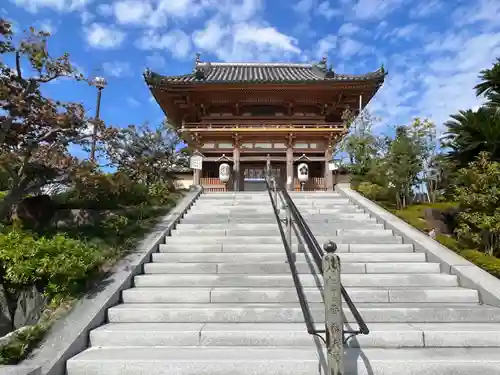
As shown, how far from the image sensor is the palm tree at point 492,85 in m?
8.20

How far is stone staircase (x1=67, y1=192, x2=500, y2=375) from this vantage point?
307 cm

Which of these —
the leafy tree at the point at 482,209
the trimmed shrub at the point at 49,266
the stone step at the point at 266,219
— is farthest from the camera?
the stone step at the point at 266,219

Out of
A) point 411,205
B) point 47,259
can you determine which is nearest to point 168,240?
point 47,259

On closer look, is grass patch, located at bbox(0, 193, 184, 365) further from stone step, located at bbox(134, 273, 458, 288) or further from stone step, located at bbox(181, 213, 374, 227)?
stone step, located at bbox(181, 213, 374, 227)

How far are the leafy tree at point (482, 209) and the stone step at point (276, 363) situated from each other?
134 inches

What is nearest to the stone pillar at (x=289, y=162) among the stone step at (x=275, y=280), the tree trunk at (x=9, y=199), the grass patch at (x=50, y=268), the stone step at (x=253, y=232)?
the stone step at (x=253, y=232)

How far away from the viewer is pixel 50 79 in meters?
5.40

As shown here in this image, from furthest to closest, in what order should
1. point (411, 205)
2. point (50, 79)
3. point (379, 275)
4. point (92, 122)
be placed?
point (411, 205)
point (92, 122)
point (50, 79)
point (379, 275)

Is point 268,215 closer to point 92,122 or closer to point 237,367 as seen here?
point 92,122

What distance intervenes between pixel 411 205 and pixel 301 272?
6.49m

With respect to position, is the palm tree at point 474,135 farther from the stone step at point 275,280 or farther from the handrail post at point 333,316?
the handrail post at point 333,316

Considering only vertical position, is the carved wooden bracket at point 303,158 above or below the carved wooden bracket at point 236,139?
below

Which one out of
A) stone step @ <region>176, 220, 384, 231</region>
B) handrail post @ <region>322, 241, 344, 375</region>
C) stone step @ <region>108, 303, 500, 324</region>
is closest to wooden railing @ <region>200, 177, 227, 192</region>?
stone step @ <region>176, 220, 384, 231</region>

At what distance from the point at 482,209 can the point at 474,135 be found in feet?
8.65
